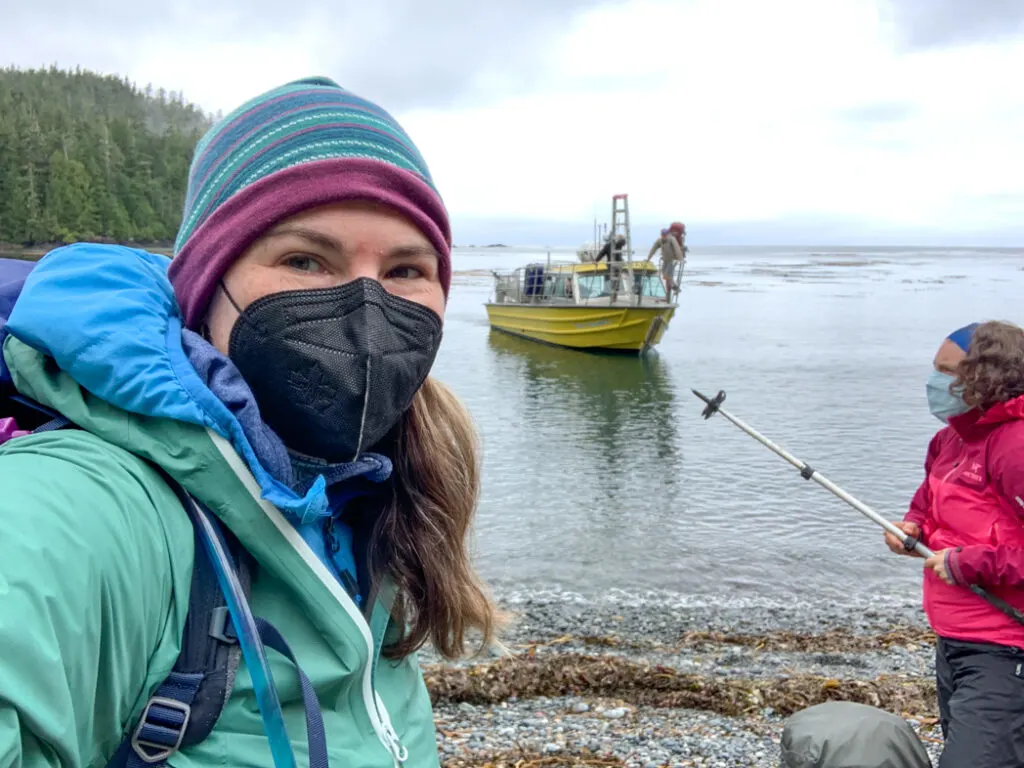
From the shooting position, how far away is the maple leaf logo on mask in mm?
1357

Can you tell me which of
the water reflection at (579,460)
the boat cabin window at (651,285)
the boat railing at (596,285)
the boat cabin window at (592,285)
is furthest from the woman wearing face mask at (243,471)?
the boat cabin window at (592,285)

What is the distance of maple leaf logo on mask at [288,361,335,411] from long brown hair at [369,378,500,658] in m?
0.34

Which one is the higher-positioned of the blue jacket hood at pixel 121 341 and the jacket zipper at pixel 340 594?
the blue jacket hood at pixel 121 341

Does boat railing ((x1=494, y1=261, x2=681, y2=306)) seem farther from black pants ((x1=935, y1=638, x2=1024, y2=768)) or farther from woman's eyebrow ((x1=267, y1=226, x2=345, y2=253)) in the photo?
woman's eyebrow ((x1=267, y1=226, x2=345, y2=253))

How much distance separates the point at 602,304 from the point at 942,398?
23.4 m

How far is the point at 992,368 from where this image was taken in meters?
3.60

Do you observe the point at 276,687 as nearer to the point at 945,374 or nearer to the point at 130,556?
the point at 130,556

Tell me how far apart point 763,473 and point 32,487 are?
1438 centimetres

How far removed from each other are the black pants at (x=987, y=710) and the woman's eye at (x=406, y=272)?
3262 millimetres

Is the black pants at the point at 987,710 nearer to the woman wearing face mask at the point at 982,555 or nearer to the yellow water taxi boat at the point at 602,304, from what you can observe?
the woman wearing face mask at the point at 982,555

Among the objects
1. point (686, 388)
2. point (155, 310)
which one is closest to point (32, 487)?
point (155, 310)

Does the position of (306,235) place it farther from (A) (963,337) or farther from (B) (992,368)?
(A) (963,337)

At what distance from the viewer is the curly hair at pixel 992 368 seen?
357 centimetres

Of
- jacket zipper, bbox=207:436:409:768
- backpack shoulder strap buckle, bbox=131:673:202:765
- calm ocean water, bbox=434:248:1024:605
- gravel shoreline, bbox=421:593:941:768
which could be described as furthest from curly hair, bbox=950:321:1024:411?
calm ocean water, bbox=434:248:1024:605
